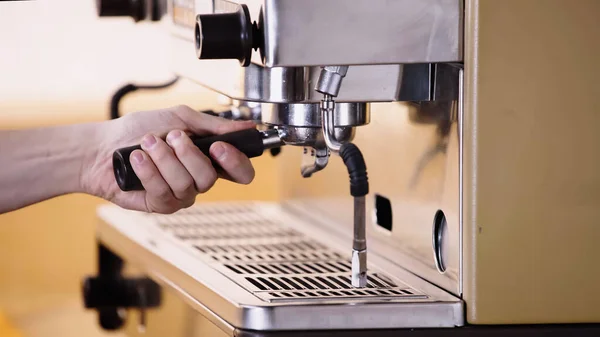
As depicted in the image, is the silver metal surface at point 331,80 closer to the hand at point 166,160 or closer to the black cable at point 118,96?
the hand at point 166,160

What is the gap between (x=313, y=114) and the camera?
68 cm

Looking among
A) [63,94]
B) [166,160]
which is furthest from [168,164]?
[63,94]

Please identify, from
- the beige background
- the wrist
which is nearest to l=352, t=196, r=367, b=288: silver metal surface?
the wrist

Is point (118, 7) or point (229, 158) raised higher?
point (118, 7)

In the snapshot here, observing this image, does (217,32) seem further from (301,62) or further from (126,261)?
(126,261)

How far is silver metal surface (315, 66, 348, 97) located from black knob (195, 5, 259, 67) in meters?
0.05

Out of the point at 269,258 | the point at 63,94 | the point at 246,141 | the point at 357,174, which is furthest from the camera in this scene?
the point at 63,94

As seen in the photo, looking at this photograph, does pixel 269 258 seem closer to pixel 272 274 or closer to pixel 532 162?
pixel 272 274

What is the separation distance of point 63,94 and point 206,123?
3.80ft

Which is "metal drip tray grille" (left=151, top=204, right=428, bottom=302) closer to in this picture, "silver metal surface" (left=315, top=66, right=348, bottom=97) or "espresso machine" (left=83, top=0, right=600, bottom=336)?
"espresso machine" (left=83, top=0, right=600, bottom=336)

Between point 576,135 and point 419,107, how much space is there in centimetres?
13

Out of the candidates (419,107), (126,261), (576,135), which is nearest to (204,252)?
(126,261)

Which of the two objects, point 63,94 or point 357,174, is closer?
point 357,174

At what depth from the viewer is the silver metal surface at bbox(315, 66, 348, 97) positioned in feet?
2.05
